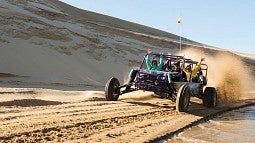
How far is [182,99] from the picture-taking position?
12.2 metres

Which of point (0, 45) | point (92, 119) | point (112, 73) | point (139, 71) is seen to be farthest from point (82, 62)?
point (92, 119)

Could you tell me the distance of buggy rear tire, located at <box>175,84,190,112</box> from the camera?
1216 cm

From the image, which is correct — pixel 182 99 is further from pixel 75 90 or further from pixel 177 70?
pixel 75 90

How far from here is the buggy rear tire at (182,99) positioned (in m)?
12.2

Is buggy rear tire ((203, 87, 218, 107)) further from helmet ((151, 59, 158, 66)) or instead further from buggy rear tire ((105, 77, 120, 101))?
buggy rear tire ((105, 77, 120, 101))

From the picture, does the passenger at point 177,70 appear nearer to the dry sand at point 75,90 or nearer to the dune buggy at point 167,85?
the dune buggy at point 167,85

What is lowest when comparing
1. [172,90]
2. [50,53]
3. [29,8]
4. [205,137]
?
[205,137]

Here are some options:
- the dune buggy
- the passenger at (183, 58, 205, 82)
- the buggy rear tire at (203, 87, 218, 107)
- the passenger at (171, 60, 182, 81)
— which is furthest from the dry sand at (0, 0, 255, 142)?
the passenger at (183, 58, 205, 82)

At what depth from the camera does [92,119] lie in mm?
9484

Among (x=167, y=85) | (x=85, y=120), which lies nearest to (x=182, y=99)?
(x=167, y=85)

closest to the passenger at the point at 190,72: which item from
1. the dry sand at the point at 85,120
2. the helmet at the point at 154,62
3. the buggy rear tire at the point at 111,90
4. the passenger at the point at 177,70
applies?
the passenger at the point at 177,70

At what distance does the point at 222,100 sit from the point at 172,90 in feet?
16.2

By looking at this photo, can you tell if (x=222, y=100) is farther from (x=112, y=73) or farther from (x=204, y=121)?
(x=112, y=73)

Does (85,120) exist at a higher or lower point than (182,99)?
lower
